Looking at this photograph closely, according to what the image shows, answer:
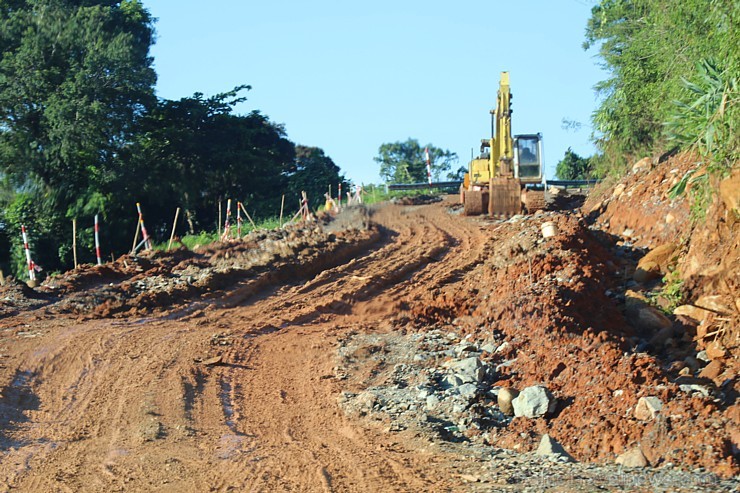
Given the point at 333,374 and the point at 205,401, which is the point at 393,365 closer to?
the point at 333,374

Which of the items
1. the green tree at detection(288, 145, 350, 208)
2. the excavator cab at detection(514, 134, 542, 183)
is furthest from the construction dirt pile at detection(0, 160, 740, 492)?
the green tree at detection(288, 145, 350, 208)

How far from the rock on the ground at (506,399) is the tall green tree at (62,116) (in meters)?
26.6

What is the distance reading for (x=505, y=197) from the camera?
2584cm

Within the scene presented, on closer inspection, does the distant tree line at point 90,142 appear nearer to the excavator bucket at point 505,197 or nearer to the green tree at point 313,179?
the green tree at point 313,179

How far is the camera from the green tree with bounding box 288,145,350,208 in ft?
136

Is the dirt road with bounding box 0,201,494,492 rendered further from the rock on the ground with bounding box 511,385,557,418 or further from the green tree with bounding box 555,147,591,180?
the green tree with bounding box 555,147,591,180

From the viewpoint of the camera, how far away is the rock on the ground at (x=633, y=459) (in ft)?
24.2

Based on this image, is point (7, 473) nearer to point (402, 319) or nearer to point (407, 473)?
point (407, 473)

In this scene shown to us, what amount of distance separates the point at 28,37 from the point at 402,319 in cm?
2667

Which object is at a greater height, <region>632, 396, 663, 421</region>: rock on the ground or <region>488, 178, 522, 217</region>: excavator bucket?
<region>488, 178, 522, 217</region>: excavator bucket

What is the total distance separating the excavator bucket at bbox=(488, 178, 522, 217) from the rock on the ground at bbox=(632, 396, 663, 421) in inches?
697

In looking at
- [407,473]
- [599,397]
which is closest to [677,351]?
[599,397]

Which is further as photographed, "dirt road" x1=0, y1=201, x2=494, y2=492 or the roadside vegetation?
the roadside vegetation

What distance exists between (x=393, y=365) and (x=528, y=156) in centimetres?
1811
